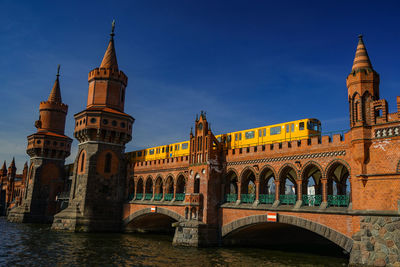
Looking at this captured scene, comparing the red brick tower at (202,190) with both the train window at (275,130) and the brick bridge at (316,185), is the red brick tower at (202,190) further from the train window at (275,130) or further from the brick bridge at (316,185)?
the train window at (275,130)

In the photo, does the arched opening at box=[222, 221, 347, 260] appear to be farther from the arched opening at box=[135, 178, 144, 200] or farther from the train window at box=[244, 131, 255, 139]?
the arched opening at box=[135, 178, 144, 200]

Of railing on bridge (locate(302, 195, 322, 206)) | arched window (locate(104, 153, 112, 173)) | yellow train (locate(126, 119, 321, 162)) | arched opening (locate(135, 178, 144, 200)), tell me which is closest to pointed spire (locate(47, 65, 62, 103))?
arched window (locate(104, 153, 112, 173))

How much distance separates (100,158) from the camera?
143 ft

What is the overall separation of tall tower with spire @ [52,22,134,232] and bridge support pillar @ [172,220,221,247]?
14.5 m

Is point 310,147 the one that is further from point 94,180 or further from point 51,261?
point 94,180

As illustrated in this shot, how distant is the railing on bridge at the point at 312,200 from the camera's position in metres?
24.8

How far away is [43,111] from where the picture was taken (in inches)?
2319

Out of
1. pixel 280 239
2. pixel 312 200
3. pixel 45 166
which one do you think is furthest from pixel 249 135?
pixel 45 166

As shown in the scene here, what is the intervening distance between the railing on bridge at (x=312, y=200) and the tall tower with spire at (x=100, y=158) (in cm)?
2636

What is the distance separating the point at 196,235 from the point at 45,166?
35.7m

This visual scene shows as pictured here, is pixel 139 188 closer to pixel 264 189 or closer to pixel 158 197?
pixel 158 197

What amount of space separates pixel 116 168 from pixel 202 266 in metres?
25.4

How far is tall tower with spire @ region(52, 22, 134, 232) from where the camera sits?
41.7 meters

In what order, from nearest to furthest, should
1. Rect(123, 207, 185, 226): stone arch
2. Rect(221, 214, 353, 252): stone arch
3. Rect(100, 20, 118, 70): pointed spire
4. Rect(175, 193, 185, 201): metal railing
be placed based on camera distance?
Rect(221, 214, 353, 252): stone arch, Rect(123, 207, 185, 226): stone arch, Rect(175, 193, 185, 201): metal railing, Rect(100, 20, 118, 70): pointed spire
